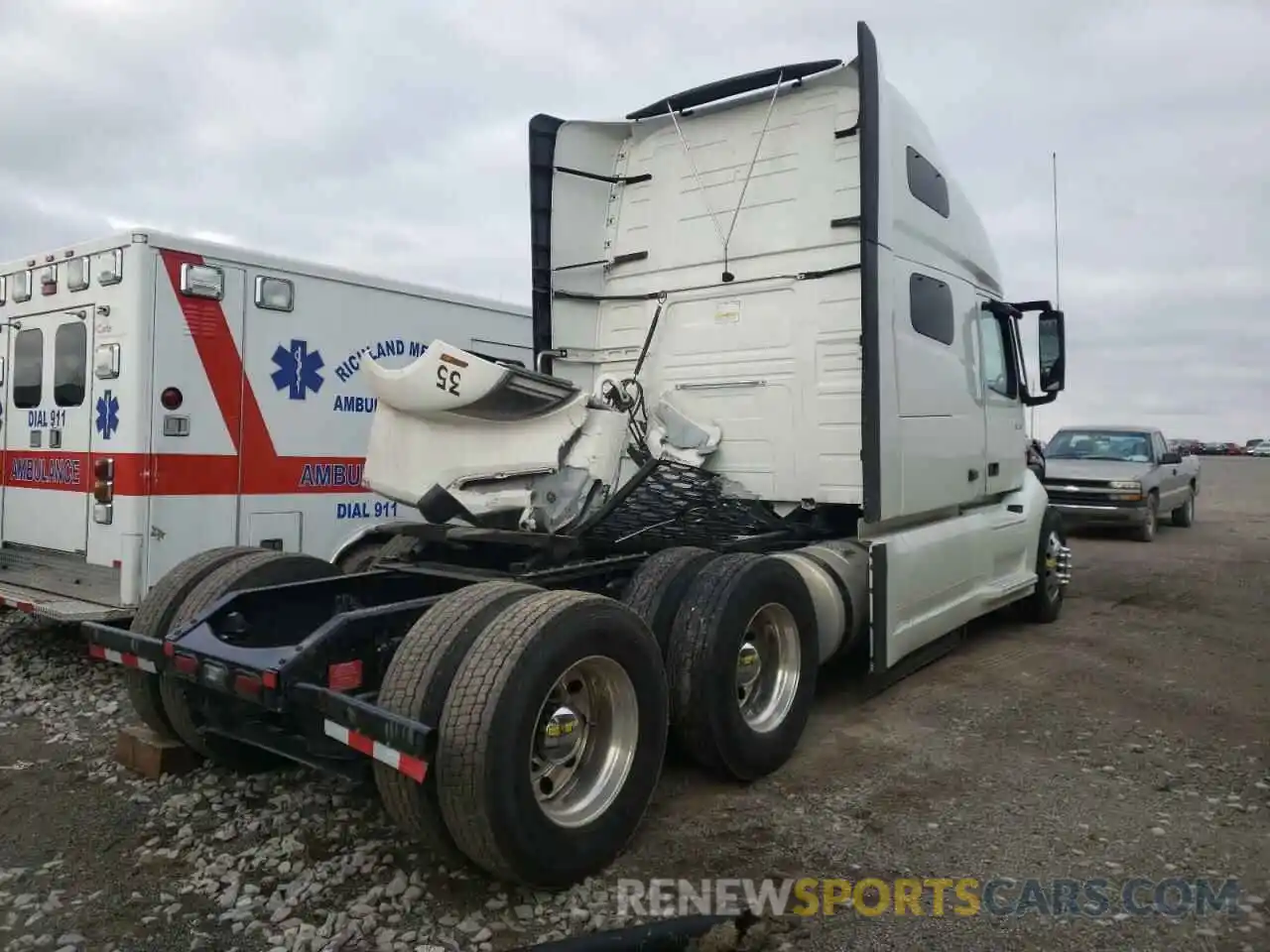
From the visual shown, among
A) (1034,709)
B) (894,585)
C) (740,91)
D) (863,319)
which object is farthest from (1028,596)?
(740,91)

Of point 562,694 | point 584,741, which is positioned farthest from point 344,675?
point 584,741

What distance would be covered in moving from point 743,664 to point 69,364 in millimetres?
4966

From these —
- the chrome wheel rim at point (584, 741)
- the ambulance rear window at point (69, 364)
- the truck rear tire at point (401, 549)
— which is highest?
the ambulance rear window at point (69, 364)

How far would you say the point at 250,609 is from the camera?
13.1 feet

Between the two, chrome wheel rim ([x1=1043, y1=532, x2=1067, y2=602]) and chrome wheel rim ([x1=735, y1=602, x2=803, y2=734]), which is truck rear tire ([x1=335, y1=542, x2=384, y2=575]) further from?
chrome wheel rim ([x1=1043, y1=532, x2=1067, y2=602])

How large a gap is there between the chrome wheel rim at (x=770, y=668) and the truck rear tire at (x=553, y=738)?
3.18 feet

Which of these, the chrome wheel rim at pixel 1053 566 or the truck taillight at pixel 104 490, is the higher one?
the truck taillight at pixel 104 490

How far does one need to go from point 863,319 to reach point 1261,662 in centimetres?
430

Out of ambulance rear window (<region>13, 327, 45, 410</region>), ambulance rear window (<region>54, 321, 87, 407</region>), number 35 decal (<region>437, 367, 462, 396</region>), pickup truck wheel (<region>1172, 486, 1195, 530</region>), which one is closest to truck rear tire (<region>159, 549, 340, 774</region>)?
number 35 decal (<region>437, 367, 462, 396</region>)

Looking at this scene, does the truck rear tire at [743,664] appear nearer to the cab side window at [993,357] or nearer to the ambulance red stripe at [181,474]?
the cab side window at [993,357]

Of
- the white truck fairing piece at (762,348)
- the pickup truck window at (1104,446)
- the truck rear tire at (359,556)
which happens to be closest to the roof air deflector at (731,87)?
the white truck fairing piece at (762,348)

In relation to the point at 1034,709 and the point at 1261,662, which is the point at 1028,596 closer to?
the point at 1261,662


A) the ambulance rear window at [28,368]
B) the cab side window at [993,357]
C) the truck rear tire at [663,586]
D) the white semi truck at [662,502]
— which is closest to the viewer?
the white semi truck at [662,502]

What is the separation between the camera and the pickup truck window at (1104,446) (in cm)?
1612
